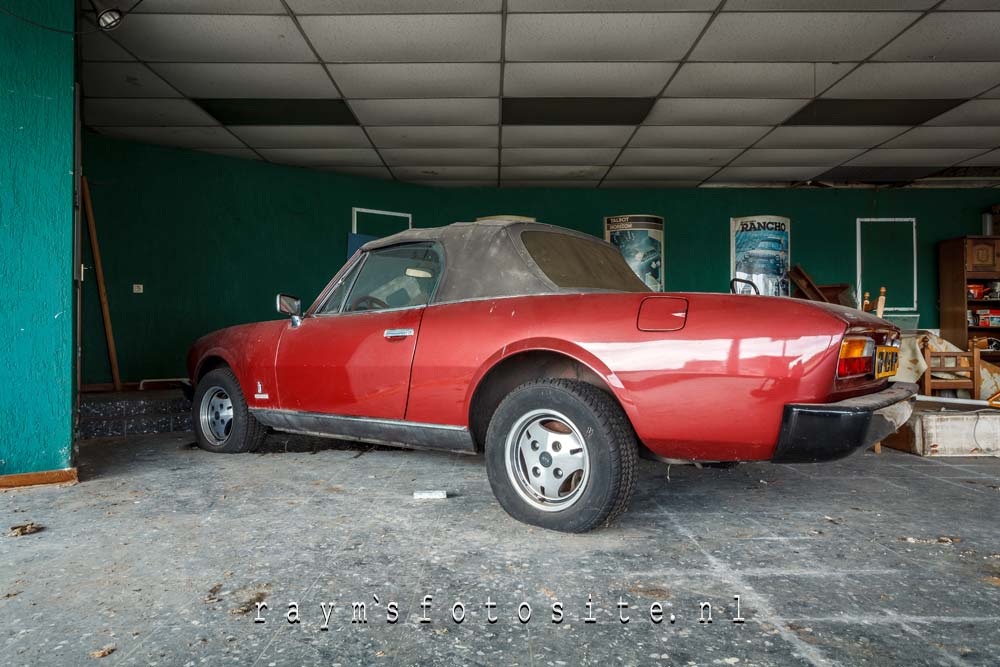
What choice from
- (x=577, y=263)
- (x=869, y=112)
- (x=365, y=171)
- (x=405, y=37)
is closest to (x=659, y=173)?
(x=869, y=112)

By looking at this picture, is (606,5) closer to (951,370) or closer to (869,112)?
(869,112)

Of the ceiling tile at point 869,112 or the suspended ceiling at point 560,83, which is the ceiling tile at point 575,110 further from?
the ceiling tile at point 869,112

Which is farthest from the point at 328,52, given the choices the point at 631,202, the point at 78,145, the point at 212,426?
the point at 631,202

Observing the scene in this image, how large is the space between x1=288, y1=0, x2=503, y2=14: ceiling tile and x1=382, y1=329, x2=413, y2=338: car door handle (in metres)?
2.73

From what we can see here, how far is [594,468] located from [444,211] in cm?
770

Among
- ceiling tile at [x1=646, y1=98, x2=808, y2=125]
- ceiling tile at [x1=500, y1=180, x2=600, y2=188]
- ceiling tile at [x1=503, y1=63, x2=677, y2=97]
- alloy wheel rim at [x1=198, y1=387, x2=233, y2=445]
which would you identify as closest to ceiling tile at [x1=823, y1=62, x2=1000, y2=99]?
ceiling tile at [x1=646, y1=98, x2=808, y2=125]

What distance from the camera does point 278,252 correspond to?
8.10 meters

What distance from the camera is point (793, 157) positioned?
7.71 metres

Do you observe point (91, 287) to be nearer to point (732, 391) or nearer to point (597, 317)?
point (597, 317)

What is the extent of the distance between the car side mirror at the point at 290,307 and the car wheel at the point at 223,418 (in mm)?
778

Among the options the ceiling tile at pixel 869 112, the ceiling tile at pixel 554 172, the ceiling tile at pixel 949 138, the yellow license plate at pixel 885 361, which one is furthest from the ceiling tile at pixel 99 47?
the ceiling tile at pixel 949 138

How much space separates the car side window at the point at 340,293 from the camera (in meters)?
3.25

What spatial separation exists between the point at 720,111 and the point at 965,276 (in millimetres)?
5444

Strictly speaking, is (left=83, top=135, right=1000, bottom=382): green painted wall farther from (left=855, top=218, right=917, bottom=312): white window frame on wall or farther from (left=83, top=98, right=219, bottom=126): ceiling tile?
(left=83, top=98, right=219, bottom=126): ceiling tile
